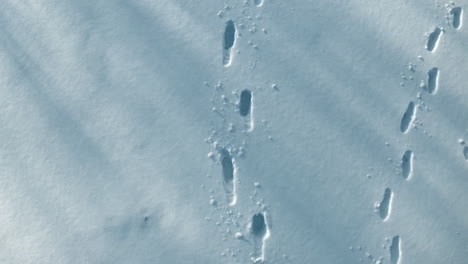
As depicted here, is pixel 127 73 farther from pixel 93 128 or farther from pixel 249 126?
pixel 249 126

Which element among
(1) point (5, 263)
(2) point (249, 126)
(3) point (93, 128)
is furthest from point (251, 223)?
(1) point (5, 263)

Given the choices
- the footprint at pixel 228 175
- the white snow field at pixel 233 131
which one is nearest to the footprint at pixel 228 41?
the white snow field at pixel 233 131

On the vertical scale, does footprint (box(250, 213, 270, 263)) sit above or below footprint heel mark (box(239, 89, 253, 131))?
below

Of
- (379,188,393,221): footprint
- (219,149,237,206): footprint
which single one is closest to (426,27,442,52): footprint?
(379,188,393,221): footprint

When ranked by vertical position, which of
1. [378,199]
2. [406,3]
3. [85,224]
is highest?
[406,3]

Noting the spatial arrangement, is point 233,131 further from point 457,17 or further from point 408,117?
point 457,17

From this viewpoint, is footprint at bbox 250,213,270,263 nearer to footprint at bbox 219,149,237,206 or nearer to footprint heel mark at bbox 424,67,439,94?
footprint at bbox 219,149,237,206
